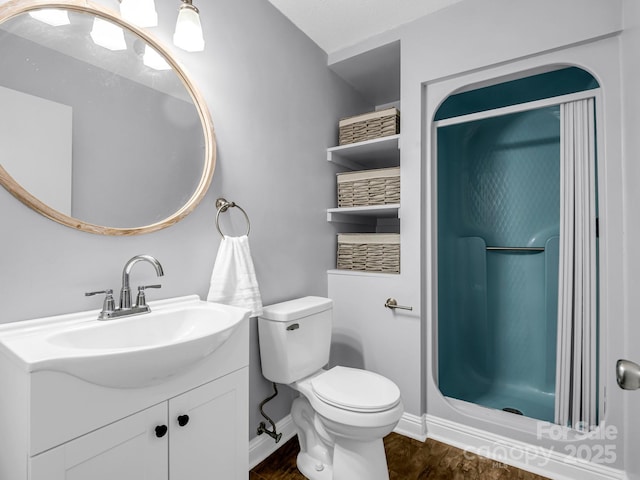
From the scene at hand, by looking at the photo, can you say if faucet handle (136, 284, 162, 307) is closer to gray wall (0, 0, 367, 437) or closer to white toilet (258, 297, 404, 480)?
gray wall (0, 0, 367, 437)

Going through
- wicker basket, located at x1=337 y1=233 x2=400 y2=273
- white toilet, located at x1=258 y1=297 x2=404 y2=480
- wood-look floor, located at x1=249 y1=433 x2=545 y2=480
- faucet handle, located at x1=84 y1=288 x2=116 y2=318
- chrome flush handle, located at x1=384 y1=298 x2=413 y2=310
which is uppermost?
wicker basket, located at x1=337 y1=233 x2=400 y2=273

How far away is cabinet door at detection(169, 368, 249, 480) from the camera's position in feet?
3.22

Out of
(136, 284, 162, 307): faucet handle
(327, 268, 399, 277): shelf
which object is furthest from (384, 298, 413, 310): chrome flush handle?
(136, 284, 162, 307): faucet handle

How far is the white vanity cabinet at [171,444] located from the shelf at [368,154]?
1.57 m

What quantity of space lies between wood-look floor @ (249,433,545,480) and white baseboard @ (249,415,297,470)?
0.08 ft

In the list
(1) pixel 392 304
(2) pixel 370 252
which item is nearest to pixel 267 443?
(1) pixel 392 304

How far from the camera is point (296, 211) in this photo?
1996 mm

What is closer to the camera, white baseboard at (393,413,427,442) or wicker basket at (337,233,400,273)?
white baseboard at (393,413,427,442)

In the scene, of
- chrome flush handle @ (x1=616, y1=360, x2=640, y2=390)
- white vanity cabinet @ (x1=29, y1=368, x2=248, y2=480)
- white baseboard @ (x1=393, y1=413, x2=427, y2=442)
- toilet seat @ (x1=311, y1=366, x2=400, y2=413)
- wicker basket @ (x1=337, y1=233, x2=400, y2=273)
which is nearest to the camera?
chrome flush handle @ (x1=616, y1=360, x2=640, y2=390)

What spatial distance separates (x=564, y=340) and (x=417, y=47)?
1.80m

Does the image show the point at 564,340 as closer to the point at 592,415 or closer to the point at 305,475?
the point at 592,415

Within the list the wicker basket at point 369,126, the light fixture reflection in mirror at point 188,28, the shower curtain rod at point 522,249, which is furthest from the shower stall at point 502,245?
the light fixture reflection in mirror at point 188,28

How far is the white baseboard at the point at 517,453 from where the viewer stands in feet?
5.01

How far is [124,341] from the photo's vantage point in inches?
42.2
